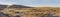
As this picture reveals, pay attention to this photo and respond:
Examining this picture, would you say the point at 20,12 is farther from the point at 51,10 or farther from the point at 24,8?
the point at 51,10

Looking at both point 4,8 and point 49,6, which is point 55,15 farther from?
point 4,8

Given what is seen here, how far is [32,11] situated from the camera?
0.60 m

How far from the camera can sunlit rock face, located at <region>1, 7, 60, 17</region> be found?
0.59 meters

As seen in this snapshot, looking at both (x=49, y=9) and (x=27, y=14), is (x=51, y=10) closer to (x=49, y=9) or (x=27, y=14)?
(x=49, y=9)

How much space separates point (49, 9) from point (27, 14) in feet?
0.44

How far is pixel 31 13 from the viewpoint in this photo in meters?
0.60

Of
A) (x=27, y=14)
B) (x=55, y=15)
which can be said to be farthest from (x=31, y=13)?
(x=55, y=15)

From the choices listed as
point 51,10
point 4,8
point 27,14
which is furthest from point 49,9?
point 4,8

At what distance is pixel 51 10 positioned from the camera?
0.59 metres

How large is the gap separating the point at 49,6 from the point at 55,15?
0.06 meters

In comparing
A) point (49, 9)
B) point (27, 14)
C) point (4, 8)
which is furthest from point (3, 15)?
point (49, 9)

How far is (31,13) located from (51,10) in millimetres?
Result: 121

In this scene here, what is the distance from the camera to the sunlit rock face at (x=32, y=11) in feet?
1.93

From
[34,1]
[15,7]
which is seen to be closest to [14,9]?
[15,7]
